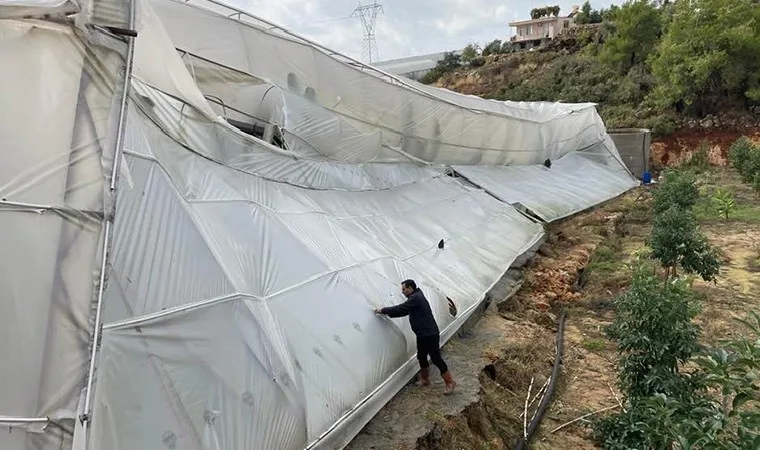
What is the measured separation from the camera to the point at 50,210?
12.5ft

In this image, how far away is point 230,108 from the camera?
1098 cm

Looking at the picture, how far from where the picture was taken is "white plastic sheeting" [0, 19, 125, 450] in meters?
3.47

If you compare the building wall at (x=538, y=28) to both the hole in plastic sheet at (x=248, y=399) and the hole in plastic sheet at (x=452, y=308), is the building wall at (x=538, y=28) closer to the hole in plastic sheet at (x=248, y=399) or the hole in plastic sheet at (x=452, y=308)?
the hole in plastic sheet at (x=452, y=308)

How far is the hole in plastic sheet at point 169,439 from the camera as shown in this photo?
436 centimetres

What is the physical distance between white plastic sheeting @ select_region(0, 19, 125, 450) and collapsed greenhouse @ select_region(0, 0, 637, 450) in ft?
0.04

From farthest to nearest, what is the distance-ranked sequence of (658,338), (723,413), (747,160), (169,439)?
(747,160) < (658,338) < (169,439) < (723,413)

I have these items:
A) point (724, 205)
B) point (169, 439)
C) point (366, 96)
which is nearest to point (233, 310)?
point (169, 439)

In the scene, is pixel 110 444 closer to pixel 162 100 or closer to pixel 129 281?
pixel 129 281

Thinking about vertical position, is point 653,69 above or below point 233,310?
below

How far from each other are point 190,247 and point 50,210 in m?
1.78

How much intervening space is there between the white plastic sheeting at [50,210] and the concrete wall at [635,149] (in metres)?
27.9

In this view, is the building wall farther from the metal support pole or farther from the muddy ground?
the metal support pole

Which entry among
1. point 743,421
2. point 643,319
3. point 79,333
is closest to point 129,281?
point 79,333

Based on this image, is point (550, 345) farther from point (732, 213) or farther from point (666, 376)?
point (732, 213)
